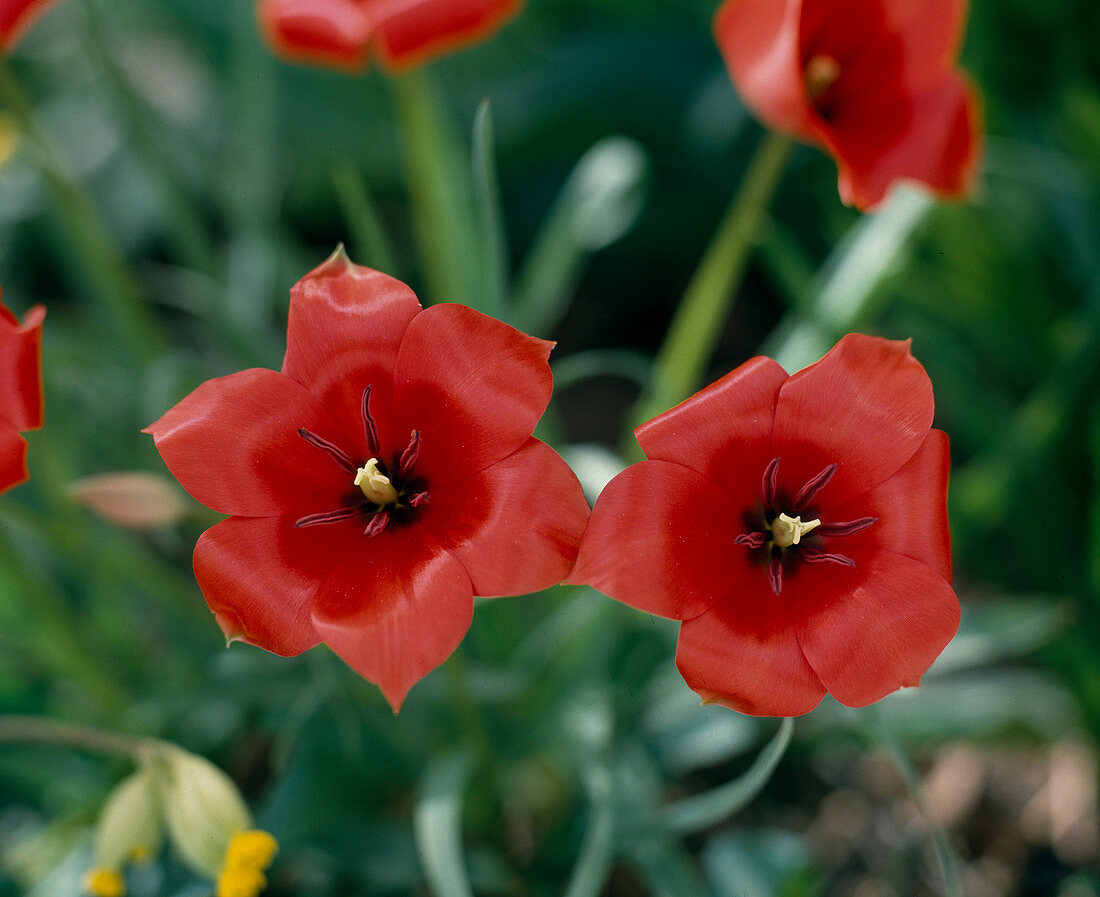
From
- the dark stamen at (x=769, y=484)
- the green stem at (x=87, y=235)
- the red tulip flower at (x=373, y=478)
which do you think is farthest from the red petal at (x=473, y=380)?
the green stem at (x=87, y=235)

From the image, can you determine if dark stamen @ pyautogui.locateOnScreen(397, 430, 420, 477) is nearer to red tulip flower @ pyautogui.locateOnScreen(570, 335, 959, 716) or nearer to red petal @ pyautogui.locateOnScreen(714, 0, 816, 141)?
red tulip flower @ pyautogui.locateOnScreen(570, 335, 959, 716)

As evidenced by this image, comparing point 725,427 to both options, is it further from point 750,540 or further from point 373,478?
point 373,478

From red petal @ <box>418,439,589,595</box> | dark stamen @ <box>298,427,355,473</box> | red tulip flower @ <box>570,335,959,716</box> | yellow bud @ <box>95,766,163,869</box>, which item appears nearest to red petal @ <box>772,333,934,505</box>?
red tulip flower @ <box>570,335,959,716</box>

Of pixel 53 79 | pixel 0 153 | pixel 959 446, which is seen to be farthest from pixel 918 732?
pixel 53 79

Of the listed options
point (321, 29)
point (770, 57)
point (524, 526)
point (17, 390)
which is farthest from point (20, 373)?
point (770, 57)

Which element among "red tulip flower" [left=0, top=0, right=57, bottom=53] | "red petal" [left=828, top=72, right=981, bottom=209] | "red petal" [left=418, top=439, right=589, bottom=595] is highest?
"red tulip flower" [left=0, top=0, right=57, bottom=53]

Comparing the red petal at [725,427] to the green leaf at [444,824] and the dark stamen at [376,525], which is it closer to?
the dark stamen at [376,525]
